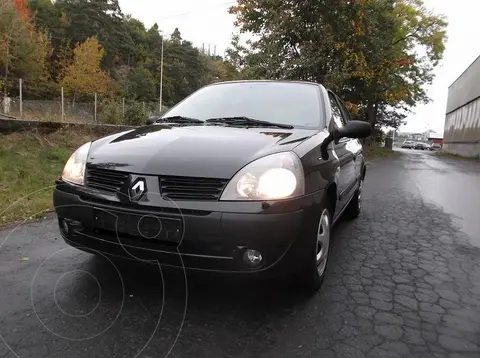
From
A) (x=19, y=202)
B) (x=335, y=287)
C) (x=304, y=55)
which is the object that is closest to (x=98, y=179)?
(x=335, y=287)

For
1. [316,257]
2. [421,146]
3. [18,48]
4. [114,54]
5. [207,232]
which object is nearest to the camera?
[207,232]

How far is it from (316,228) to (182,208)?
2.86ft

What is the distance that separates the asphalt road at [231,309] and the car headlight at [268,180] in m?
0.65

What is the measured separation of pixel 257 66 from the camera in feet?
49.9

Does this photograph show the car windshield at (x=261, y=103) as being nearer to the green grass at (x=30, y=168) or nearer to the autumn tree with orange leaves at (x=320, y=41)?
the green grass at (x=30, y=168)

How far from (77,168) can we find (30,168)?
445cm

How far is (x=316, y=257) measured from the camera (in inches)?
102

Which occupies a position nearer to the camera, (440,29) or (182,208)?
(182,208)

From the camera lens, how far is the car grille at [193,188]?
224 centimetres

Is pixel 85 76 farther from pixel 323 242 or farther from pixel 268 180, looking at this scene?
pixel 268 180

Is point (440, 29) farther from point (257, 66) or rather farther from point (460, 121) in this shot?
point (257, 66)

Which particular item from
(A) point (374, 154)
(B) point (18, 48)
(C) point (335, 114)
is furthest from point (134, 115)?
(B) point (18, 48)

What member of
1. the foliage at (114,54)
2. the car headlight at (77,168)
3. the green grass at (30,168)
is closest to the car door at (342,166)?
the car headlight at (77,168)

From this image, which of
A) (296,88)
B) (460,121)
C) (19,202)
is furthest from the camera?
(460,121)
